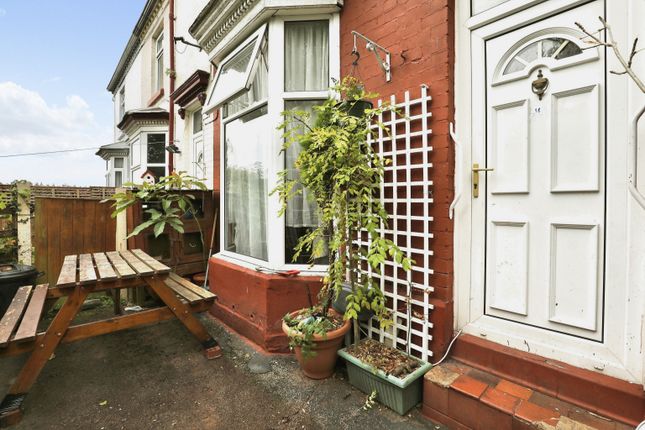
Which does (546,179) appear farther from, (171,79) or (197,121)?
(171,79)

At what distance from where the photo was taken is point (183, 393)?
2359mm

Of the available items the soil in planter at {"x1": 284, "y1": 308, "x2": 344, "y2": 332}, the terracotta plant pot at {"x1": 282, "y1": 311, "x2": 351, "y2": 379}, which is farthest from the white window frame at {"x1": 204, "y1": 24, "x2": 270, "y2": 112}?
the terracotta plant pot at {"x1": 282, "y1": 311, "x2": 351, "y2": 379}

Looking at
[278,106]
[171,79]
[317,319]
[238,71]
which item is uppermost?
[171,79]

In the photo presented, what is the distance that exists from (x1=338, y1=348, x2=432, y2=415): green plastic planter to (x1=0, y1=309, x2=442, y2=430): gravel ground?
0.06 metres

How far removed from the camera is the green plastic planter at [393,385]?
205cm

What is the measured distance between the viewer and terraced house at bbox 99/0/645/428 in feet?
5.63

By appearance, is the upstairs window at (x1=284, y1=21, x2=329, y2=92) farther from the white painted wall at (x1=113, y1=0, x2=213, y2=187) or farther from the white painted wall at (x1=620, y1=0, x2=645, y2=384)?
the white painted wall at (x1=113, y1=0, x2=213, y2=187)

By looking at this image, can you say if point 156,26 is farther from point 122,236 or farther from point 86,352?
point 86,352

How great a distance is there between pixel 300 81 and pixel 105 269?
2.52m

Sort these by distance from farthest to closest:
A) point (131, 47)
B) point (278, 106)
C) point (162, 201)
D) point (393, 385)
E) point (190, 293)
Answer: point (131, 47) < point (162, 201) < point (278, 106) < point (190, 293) < point (393, 385)

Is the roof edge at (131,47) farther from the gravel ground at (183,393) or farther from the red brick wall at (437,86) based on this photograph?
the gravel ground at (183,393)

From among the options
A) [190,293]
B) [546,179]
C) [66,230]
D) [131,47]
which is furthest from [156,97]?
[546,179]

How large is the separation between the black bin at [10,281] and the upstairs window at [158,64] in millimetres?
6038

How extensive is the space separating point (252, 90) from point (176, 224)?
1.94 metres
